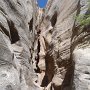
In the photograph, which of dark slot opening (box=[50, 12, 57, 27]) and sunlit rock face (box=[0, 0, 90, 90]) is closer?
sunlit rock face (box=[0, 0, 90, 90])

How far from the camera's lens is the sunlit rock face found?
1023 cm

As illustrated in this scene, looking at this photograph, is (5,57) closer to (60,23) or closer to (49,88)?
(49,88)

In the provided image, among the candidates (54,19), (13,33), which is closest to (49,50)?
(54,19)

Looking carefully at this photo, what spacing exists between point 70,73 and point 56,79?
1.17m

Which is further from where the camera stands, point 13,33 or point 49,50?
point 49,50

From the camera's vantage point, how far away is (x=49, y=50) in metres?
16.7

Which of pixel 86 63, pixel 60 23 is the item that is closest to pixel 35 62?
pixel 60 23

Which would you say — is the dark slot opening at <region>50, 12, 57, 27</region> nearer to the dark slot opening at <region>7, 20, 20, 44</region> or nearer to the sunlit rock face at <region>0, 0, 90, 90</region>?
the sunlit rock face at <region>0, 0, 90, 90</region>

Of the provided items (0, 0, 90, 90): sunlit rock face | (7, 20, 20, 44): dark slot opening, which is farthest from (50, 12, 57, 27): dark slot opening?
(7, 20, 20, 44): dark slot opening

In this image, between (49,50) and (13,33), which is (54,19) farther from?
(13,33)

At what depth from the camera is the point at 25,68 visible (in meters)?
13.0

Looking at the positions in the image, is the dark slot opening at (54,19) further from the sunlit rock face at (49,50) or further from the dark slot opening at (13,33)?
the dark slot opening at (13,33)

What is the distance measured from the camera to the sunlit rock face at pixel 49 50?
10230mm

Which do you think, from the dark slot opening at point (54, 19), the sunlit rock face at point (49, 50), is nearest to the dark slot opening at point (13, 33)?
the sunlit rock face at point (49, 50)
